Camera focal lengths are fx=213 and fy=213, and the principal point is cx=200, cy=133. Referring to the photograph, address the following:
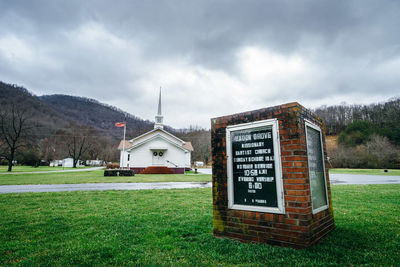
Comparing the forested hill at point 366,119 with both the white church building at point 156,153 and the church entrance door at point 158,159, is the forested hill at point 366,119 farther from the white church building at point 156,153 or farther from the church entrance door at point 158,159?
the church entrance door at point 158,159

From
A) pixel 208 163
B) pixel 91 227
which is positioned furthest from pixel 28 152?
pixel 91 227

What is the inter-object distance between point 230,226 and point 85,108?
6542 inches

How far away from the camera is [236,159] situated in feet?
13.4

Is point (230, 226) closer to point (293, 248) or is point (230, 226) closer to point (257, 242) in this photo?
point (257, 242)

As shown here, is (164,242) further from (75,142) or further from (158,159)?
(75,142)

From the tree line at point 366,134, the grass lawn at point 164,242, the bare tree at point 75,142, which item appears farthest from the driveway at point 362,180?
the bare tree at point 75,142

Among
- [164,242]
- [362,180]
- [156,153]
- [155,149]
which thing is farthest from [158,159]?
[164,242]

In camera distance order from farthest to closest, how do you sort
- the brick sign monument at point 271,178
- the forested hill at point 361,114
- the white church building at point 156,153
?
the forested hill at point 361,114 < the white church building at point 156,153 < the brick sign monument at point 271,178

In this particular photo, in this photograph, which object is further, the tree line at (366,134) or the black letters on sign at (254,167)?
the tree line at (366,134)

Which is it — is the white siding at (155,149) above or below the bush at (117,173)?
above

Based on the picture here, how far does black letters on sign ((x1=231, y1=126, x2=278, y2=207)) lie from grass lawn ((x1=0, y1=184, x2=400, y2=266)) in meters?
0.76

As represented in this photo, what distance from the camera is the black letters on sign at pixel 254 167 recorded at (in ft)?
11.9

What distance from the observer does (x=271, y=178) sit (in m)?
3.62

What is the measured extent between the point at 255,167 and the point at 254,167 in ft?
0.07
